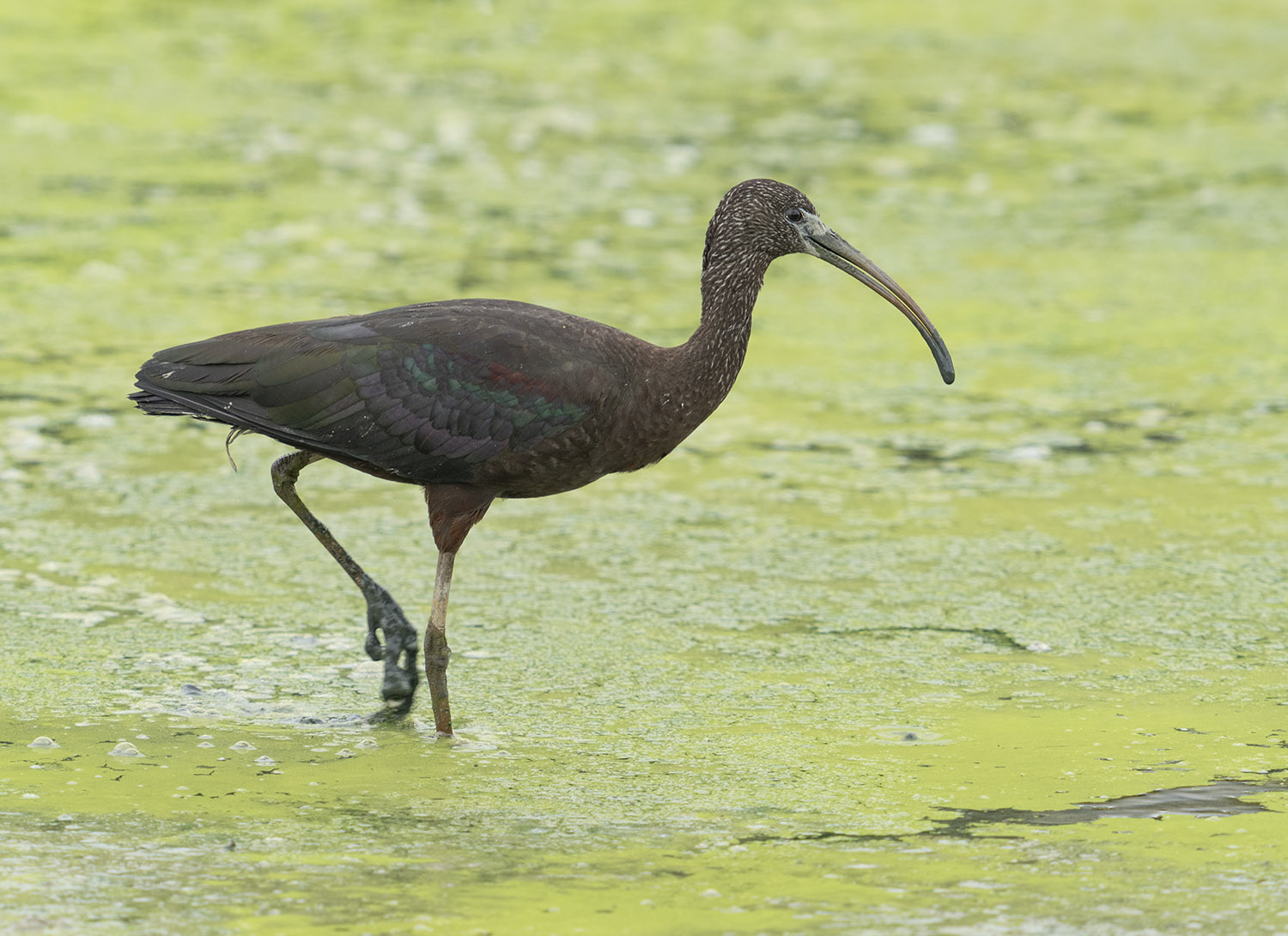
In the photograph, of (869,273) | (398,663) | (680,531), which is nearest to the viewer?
(398,663)

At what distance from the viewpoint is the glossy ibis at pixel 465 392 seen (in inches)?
263

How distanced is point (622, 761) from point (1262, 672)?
2548 mm

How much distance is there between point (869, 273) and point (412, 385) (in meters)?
1.77

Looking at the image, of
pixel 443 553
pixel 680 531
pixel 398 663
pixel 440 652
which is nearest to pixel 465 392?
pixel 443 553

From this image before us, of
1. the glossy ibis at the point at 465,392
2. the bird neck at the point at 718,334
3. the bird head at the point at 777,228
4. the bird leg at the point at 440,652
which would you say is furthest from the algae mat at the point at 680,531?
the bird head at the point at 777,228

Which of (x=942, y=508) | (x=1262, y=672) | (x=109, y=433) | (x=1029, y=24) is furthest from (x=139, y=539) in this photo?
(x=1029, y=24)

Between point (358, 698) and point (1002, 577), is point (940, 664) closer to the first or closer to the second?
point (1002, 577)

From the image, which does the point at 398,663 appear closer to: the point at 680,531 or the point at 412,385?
the point at 412,385

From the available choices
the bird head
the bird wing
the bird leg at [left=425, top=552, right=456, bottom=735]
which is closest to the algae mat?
the bird leg at [left=425, top=552, right=456, bottom=735]

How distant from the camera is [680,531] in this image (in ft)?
29.6

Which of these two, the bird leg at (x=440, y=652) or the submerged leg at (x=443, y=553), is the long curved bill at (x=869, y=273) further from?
the bird leg at (x=440, y=652)

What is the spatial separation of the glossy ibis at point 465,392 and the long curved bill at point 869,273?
110 millimetres

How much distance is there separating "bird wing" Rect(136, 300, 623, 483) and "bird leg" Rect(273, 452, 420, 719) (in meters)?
0.39

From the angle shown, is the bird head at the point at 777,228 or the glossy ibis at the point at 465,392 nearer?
the glossy ibis at the point at 465,392
